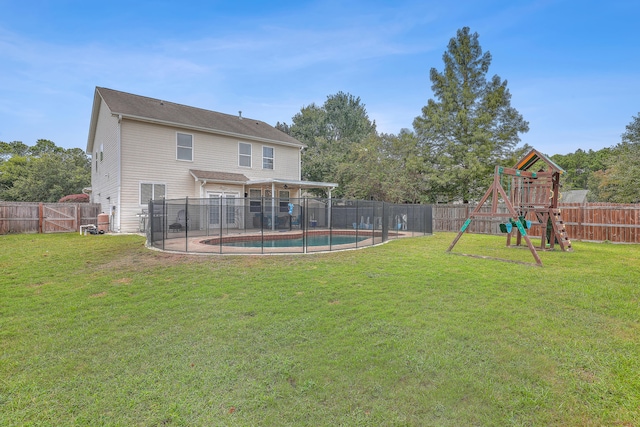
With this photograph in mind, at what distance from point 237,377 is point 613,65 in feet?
63.8

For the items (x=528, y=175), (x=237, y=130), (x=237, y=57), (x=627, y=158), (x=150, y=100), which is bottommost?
(x=528, y=175)

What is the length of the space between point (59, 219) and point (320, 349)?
17891 mm

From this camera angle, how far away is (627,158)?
64.1 ft

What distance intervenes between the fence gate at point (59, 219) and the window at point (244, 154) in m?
8.56

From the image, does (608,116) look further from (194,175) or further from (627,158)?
(194,175)

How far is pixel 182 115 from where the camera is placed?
1716cm

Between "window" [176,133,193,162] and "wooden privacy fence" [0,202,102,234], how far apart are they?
5.76 meters

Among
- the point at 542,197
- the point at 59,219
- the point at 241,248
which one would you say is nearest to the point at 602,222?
→ the point at 542,197

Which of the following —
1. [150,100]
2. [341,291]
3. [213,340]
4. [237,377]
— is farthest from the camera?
[150,100]

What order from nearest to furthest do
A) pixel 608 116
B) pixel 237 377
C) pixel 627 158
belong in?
1. pixel 237 377
2. pixel 627 158
3. pixel 608 116

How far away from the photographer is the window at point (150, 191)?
15141 millimetres

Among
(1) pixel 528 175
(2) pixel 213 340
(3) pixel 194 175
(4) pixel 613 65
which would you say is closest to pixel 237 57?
(3) pixel 194 175

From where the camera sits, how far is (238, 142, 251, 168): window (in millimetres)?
18369

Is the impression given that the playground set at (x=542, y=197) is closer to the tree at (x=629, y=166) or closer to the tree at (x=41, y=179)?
the tree at (x=629, y=166)
